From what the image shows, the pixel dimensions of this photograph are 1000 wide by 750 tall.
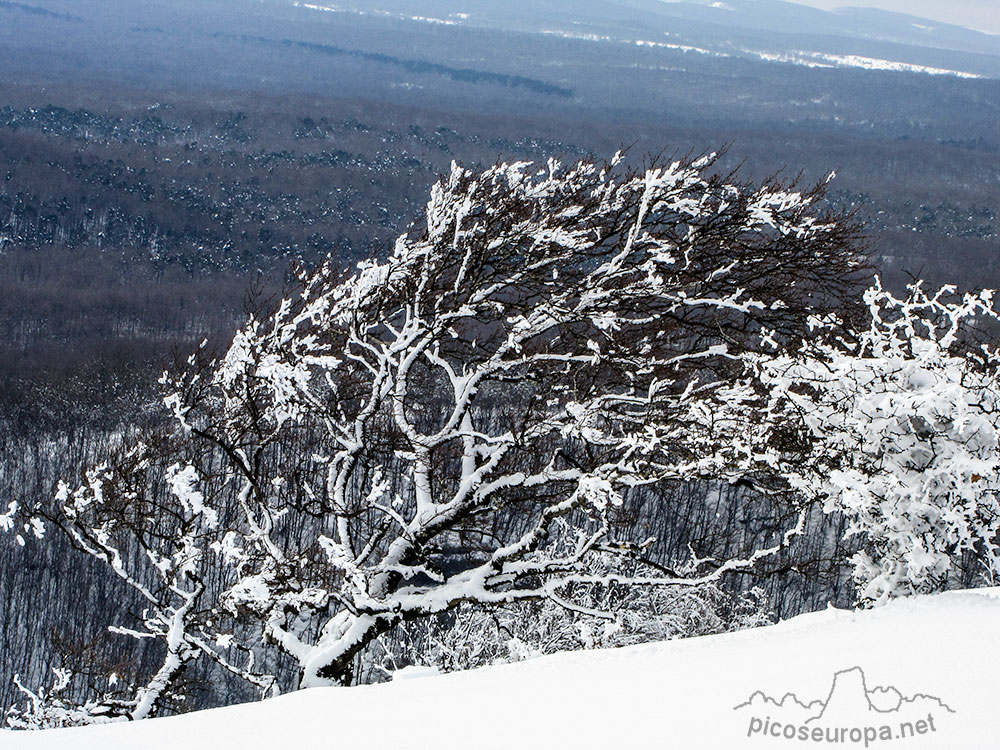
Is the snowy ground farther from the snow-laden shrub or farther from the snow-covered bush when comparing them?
the snow-laden shrub

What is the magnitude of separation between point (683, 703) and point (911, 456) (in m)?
3.05

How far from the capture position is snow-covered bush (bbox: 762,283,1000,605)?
17.3 feet

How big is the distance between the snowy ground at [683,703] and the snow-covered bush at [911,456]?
894mm

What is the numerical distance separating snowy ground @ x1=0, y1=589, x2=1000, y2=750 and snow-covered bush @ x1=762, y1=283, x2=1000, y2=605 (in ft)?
2.93

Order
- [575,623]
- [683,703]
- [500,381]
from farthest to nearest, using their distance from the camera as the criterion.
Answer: [575,623] → [500,381] → [683,703]

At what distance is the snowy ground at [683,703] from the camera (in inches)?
121

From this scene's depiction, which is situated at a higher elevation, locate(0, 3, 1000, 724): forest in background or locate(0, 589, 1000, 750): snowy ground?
locate(0, 589, 1000, 750): snowy ground

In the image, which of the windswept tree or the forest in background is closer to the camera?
the windswept tree

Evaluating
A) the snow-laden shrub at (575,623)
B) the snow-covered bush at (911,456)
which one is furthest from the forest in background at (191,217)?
the snow-covered bush at (911,456)

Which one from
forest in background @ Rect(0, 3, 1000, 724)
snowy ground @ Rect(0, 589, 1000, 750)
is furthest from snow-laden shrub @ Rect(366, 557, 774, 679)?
snowy ground @ Rect(0, 589, 1000, 750)

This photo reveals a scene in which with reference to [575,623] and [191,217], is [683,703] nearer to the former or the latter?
[575,623]

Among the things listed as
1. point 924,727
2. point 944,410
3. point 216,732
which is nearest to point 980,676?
point 924,727

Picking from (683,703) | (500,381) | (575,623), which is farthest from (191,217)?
(683,703)

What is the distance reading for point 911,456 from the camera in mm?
5547
